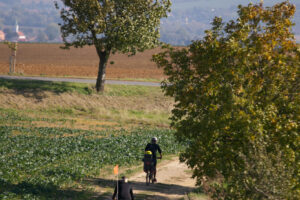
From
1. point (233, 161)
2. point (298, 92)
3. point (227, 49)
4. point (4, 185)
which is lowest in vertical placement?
point (4, 185)

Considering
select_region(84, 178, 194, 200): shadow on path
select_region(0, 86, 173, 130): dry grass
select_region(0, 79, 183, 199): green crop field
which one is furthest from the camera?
select_region(0, 86, 173, 130): dry grass

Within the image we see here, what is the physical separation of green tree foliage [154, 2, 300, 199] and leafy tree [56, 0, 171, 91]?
2574 cm

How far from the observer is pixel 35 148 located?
79.0ft

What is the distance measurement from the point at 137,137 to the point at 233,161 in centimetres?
1723

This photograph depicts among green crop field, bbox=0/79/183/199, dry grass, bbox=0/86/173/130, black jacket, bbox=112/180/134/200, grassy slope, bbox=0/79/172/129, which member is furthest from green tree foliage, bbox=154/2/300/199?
grassy slope, bbox=0/79/172/129

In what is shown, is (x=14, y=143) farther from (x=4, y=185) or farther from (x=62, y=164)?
(x=4, y=185)

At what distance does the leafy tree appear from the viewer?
40250 mm

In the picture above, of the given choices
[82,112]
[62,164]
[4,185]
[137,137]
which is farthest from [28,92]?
[4,185]

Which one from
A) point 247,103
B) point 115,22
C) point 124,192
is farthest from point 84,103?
point 247,103

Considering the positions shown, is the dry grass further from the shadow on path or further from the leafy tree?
the shadow on path

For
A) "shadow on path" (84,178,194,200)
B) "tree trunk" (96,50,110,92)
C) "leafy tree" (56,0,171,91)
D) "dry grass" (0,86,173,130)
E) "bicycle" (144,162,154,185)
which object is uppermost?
"leafy tree" (56,0,171,91)

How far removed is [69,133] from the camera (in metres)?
31.0

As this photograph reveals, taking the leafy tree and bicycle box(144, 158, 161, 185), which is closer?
bicycle box(144, 158, 161, 185)

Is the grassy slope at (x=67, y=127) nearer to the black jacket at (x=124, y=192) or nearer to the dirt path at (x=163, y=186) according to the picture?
the dirt path at (x=163, y=186)
